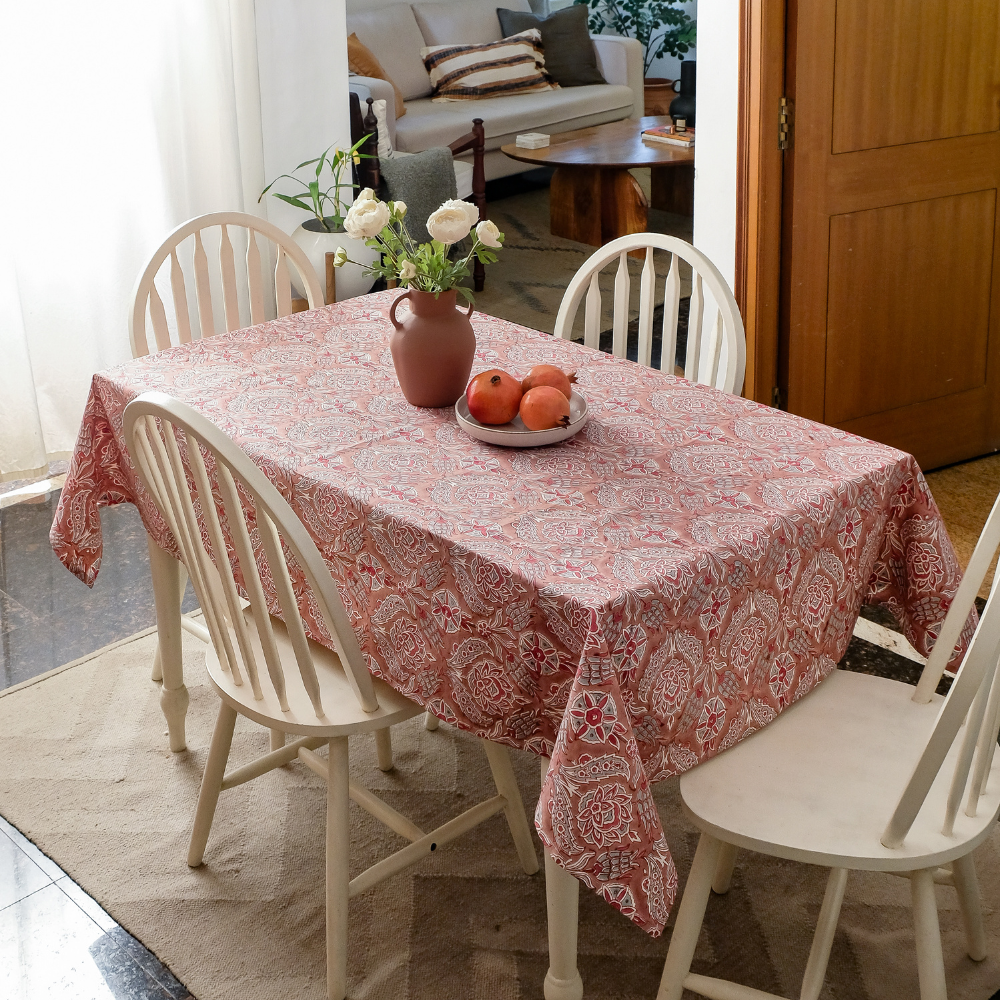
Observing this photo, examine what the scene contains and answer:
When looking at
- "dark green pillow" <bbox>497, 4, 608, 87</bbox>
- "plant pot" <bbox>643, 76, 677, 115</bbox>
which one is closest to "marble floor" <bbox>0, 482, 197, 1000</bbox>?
"dark green pillow" <bbox>497, 4, 608, 87</bbox>

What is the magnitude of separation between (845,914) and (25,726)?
157 cm

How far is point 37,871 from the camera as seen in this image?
1.99m

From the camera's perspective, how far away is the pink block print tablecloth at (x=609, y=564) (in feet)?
4.37

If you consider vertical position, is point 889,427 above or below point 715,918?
above

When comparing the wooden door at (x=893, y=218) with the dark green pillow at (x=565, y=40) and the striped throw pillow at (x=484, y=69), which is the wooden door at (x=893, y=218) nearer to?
the striped throw pillow at (x=484, y=69)

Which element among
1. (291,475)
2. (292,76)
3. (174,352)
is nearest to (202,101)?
(292,76)

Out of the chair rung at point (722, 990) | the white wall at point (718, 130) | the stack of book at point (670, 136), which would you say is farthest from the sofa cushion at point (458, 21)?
the chair rung at point (722, 990)

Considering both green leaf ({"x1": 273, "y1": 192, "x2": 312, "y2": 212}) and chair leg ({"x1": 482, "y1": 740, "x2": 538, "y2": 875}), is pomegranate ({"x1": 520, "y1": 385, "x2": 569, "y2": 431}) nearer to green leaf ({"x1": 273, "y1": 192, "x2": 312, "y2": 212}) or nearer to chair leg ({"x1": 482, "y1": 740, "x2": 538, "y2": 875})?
chair leg ({"x1": 482, "y1": 740, "x2": 538, "y2": 875})

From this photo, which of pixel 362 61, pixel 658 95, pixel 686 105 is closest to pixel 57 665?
pixel 362 61

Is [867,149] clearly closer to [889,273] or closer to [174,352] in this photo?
[889,273]

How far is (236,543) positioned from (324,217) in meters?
2.66

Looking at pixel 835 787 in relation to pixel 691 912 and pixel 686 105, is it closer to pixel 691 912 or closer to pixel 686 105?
pixel 691 912

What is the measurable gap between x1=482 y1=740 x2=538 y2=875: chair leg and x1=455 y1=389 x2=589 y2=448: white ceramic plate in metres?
0.47

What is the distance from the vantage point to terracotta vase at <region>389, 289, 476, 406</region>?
1.83 meters
